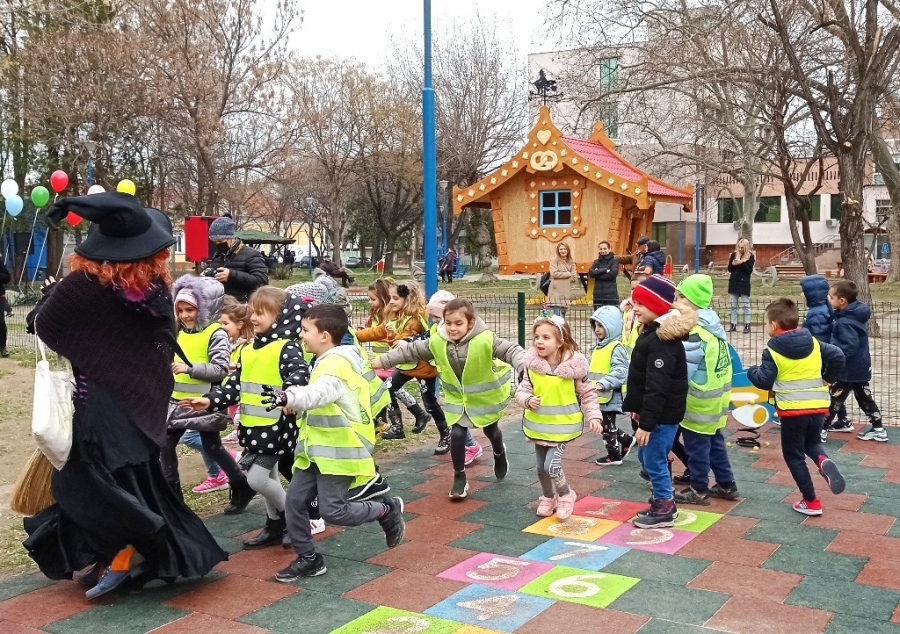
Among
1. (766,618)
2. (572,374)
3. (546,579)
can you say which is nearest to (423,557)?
(546,579)

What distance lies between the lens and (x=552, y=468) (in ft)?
18.5

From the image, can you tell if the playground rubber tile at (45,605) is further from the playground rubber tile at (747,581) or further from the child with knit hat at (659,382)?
the child with knit hat at (659,382)

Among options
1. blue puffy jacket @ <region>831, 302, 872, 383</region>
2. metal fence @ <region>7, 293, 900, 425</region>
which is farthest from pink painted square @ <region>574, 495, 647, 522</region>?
metal fence @ <region>7, 293, 900, 425</region>

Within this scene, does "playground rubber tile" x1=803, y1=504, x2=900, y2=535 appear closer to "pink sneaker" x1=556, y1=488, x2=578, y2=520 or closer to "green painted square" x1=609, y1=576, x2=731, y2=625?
"pink sneaker" x1=556, y1=488, x2=578, y2=520

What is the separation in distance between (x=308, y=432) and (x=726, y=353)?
297 centimetres

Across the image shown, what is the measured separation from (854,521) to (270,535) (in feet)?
11.3

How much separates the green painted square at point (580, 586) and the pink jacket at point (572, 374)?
1203 millimetres

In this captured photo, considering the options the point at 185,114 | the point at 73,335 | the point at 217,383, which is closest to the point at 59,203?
the point at 73,335

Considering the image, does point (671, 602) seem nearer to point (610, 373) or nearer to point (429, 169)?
point (610, 373)

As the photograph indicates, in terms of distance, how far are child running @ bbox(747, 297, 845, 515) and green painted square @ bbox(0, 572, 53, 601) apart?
4268mm

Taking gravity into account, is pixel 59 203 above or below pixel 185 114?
below

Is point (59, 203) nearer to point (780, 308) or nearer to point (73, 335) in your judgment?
point (73, 335)

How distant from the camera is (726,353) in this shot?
6137 mm

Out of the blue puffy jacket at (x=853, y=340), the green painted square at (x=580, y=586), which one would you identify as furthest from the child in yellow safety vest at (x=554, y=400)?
the blue puffy jacket at (x=853, y=340)
